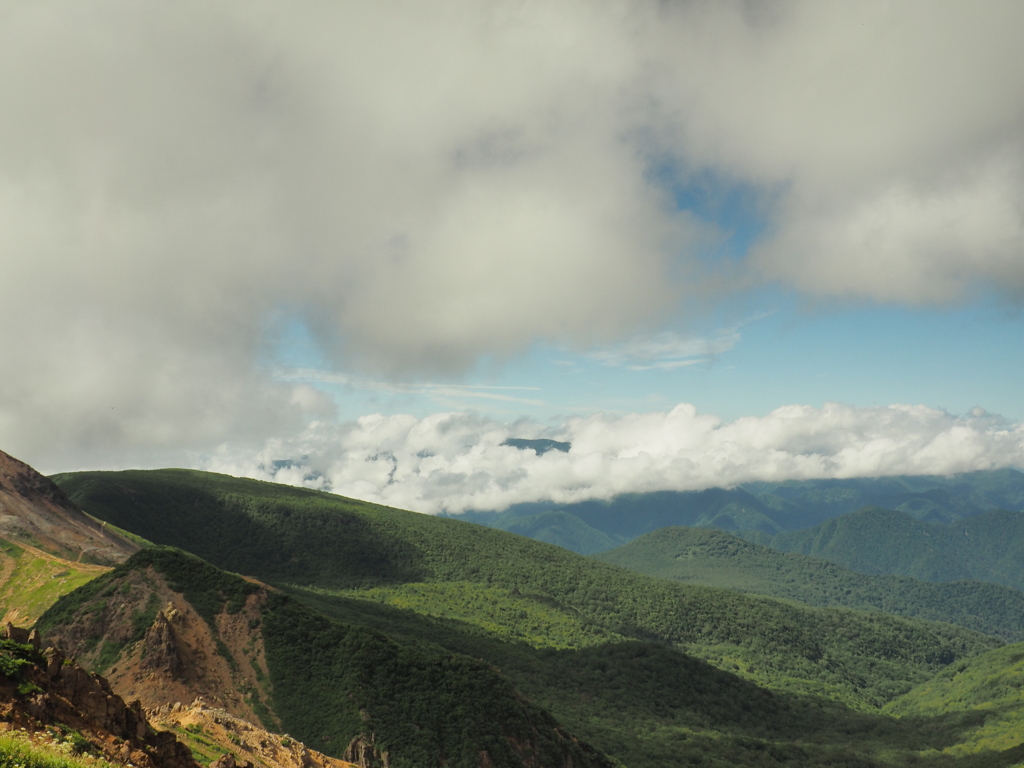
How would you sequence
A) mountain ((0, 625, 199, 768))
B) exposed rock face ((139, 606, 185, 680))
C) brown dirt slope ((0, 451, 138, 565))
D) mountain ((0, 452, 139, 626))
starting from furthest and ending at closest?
brown dirt slope ((0, 451, 138, 565)), mountain ((0, 452, 139, 626)), exposed rock face ((139, 606, 185, 680)), mountain ((0, 625, 199, 768))

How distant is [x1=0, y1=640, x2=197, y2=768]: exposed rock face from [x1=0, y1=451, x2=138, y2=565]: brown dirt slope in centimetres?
10004

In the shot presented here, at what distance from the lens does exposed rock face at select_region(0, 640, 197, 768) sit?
1161 inches

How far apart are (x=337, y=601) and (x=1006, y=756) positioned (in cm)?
17990

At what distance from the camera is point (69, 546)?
120812mm

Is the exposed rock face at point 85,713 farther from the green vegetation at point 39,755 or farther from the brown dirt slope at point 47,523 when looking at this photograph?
the brown dirt slope at point 47,523

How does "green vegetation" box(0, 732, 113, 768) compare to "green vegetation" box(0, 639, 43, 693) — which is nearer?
"green vegetation" box(0, 732, 113, 768)

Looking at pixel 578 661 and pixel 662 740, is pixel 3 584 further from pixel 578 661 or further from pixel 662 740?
pixel 578 661

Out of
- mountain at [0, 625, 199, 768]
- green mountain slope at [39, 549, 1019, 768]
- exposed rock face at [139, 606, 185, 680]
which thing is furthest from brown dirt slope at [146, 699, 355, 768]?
mountain at [0, 625, 199, 768]

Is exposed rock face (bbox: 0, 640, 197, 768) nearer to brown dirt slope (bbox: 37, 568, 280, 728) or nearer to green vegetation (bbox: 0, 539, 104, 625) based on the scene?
brown dirt slope (bbox: 37, 568, 280, 728)

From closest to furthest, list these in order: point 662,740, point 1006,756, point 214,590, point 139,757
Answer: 1. point 139,757
2. point 214,590
3. point 662,740
4. point 1006,756

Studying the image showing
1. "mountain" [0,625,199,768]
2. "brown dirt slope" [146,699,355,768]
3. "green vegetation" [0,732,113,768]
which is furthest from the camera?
"brown dirt slope" [146,699,355,768]

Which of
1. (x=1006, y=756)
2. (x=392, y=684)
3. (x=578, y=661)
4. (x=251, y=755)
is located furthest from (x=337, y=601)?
(x=1006, y=756)

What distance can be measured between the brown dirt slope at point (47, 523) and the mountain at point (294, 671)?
3136 cm

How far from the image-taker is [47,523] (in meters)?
125
